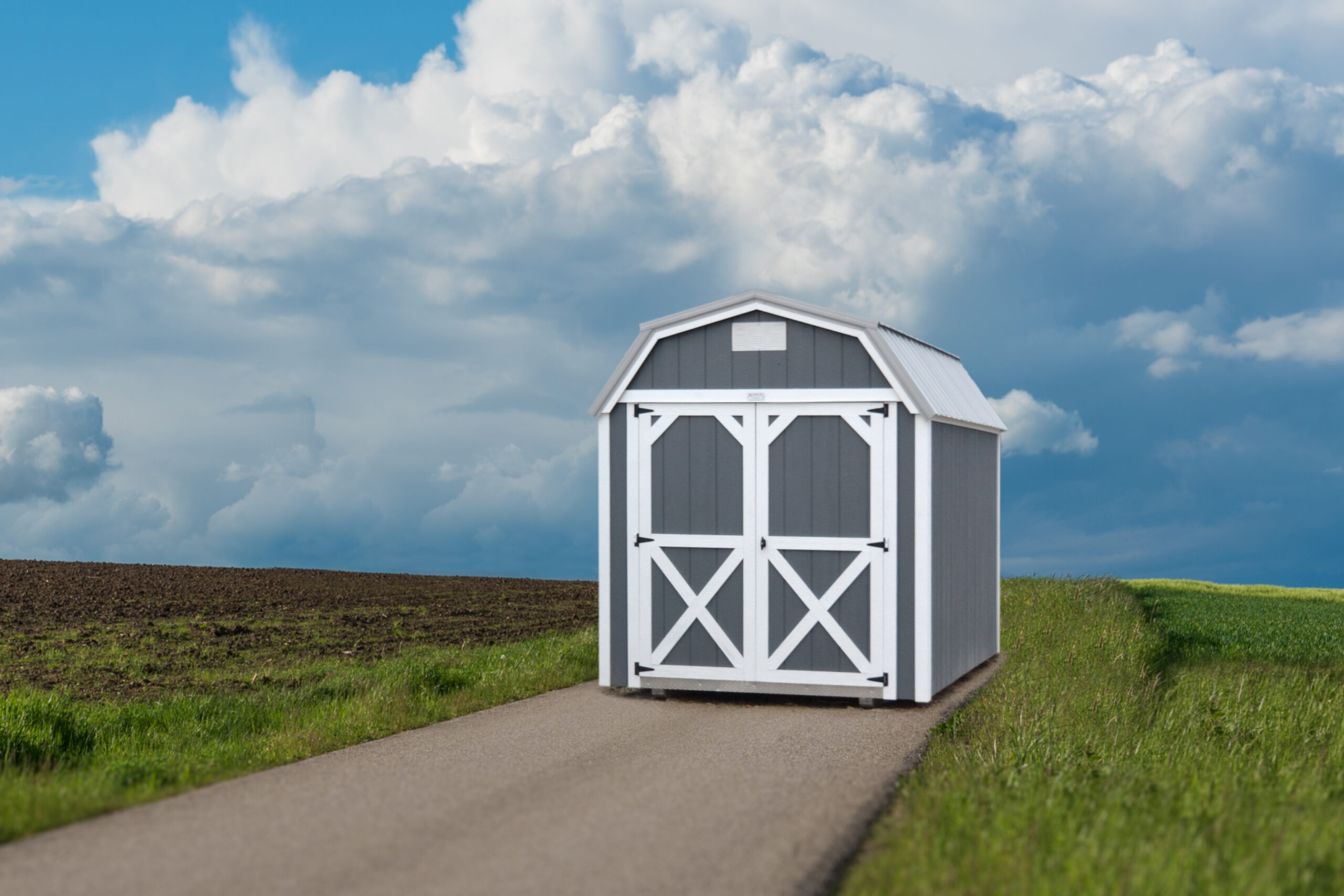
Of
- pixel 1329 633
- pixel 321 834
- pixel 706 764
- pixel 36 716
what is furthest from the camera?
pixel 1329 633

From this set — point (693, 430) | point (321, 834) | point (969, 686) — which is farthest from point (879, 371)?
point (321, 834)

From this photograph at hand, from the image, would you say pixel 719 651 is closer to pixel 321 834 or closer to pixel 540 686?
pixel 540 686

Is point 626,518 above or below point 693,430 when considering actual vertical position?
below

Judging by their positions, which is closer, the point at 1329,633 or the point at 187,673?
the point at 187,673

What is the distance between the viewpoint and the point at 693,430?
10961 mm

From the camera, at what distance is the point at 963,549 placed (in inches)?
475

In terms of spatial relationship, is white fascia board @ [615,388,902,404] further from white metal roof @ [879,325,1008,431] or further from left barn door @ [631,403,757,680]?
white metal roof @ [879,325,1008,431]

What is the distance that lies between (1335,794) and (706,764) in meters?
3.90

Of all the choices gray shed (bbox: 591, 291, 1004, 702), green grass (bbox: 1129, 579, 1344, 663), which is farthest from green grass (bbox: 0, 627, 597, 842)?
green grass (bbox: 1129, 579, 1344, 663)

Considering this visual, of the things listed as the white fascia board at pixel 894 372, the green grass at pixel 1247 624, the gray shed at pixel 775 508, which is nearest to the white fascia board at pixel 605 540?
the gray shed at pixel 775 508

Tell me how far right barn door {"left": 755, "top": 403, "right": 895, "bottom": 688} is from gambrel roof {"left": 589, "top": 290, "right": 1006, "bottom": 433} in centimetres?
37

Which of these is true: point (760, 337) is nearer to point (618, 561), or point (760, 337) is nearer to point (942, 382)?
point (942, 382)

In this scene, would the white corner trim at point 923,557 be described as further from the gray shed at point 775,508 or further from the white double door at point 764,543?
the white double door at point 764,543

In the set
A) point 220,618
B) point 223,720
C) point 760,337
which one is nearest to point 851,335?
point 760,337
